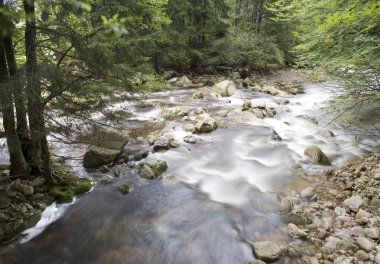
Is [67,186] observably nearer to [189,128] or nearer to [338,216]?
[189,128]

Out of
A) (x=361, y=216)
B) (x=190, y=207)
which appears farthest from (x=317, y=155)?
(x=190, y=207)

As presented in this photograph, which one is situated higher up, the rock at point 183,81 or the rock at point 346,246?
the rock at point 183,81

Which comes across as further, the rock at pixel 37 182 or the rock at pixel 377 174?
the rock at pixel 377 174

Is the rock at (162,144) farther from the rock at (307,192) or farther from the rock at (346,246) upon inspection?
the rock at (346,246)

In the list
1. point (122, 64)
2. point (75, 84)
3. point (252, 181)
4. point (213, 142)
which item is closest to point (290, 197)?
point (252, 181)

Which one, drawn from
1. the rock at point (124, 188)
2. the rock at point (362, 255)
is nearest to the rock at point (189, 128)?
the rock at point (124, 188)

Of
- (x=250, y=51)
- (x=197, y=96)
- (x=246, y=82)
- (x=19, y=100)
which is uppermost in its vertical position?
(x=250, y=51)

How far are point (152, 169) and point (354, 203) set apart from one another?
4694 mm

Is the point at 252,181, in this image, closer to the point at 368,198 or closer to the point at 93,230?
the point at 368,198

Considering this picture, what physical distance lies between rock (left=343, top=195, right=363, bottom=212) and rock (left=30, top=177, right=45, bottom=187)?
20.7ft

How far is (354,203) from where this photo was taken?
6.05 m

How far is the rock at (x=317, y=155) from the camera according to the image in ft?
27.4

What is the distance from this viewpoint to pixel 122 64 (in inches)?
214

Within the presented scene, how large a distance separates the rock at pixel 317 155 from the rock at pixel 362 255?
386cm
